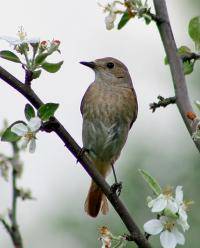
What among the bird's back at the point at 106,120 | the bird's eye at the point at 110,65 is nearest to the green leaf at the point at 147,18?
the bird's back at the point at 106,120

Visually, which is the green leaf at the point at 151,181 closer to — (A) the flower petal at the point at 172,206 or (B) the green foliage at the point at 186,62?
(A) the flower petal at the point at 172,206

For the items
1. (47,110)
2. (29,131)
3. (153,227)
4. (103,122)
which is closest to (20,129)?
(29,131)

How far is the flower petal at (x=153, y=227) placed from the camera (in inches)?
90.9

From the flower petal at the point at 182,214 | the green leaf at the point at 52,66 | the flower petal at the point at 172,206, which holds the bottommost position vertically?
the flower petal at the point at 182,214

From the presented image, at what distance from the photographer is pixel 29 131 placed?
97.0 inches

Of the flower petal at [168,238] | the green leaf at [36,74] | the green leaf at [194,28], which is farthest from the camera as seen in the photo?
the green leaf at [194,28]

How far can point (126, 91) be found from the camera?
5887mm

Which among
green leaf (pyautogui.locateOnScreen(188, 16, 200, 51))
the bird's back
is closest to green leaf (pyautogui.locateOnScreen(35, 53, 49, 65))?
green leaf (pyautogui.locateOnScreen(188, 16, 200, 51))

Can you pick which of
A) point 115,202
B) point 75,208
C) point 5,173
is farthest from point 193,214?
point 115,202

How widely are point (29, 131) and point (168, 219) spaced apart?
0.61 m

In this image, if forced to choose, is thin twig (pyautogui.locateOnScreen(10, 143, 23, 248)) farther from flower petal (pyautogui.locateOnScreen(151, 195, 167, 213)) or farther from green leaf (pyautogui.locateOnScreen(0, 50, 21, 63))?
green leaf (pyautogui.locateOnScreen(0, 50, 21, 63))

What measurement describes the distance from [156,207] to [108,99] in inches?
→ 131

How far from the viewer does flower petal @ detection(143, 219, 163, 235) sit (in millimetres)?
2308

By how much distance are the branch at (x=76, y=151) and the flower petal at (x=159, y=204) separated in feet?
0.44
